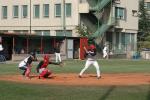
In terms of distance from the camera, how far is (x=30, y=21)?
8006 centimetres

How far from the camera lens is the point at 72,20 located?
75750 mm

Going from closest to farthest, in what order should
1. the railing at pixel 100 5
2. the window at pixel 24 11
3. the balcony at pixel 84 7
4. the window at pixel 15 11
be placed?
the balcony at pixel 84 7 < the railing at pixel 100 5 < the window at pixel 24 11 < the window at pixel 15 11

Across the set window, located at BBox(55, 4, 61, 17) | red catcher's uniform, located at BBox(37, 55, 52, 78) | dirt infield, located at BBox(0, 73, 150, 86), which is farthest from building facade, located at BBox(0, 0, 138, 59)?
red catcher's uniform, located at BBox(37, 55, 52, 78)

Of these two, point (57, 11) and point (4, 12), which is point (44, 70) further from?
point (4, 12)

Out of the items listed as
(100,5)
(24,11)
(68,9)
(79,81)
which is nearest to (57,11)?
(68,9)

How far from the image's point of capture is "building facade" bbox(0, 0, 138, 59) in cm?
7491

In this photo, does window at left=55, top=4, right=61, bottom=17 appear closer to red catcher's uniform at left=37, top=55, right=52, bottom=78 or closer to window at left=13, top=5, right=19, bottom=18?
window at left=13, top=5, right=19, bottom=18

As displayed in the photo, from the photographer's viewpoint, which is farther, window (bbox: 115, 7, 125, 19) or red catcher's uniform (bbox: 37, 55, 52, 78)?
window (bbox: 115, 7, 125, 19)

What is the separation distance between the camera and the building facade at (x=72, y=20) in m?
74.9

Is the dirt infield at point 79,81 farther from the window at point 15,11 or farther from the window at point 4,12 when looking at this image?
the window at point 4,12

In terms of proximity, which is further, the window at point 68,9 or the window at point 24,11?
the window at point 24,11

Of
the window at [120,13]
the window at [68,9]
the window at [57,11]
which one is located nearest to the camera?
→ the window at [68,9]

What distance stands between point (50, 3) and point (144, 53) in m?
17.7

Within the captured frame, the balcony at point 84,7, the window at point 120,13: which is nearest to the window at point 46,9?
the balcony at point 84,7
